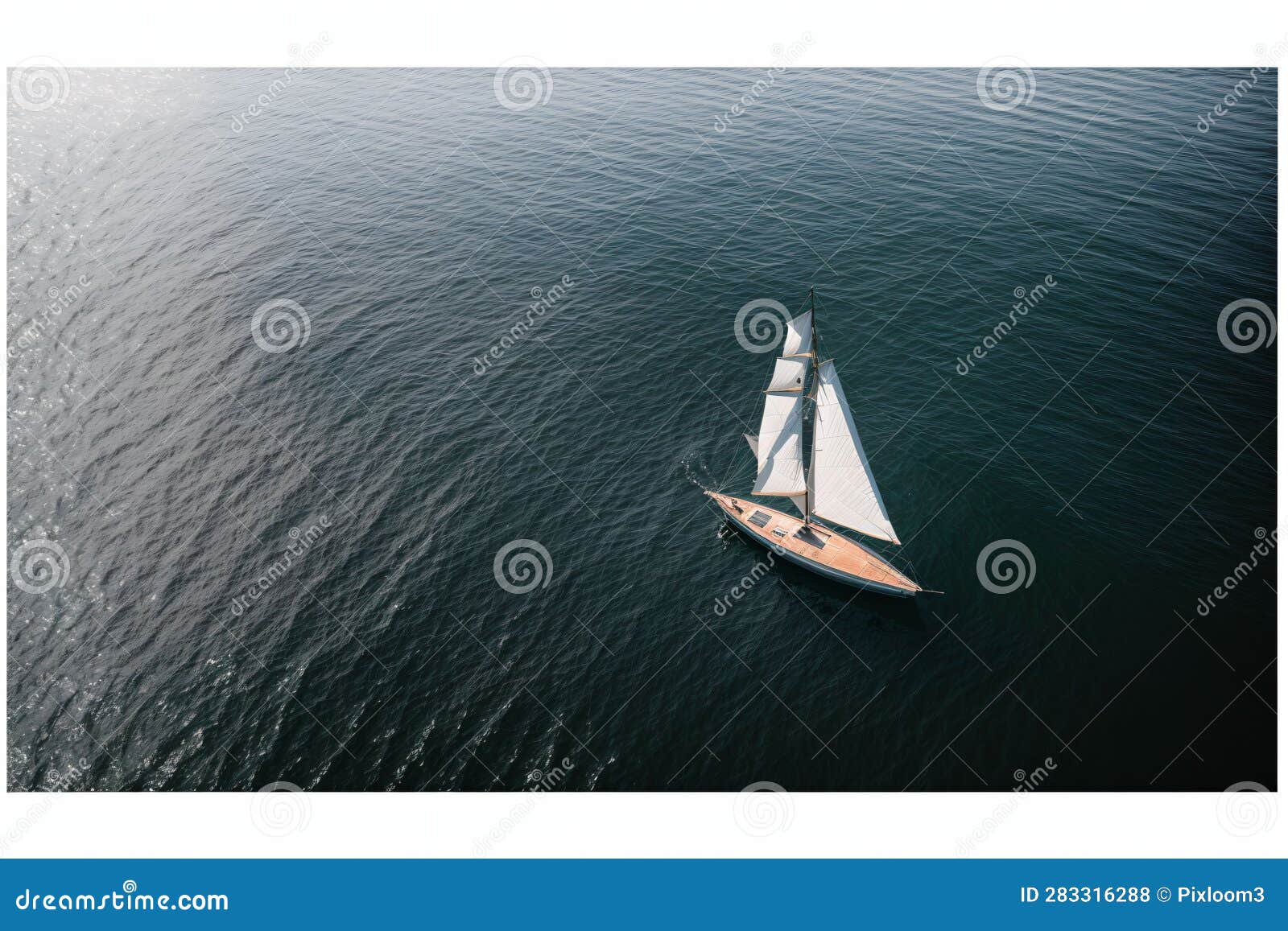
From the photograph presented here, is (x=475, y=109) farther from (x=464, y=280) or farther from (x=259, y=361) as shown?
(x=259, y=361)

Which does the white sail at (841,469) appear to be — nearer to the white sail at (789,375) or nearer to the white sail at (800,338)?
the white sail at (789,375)

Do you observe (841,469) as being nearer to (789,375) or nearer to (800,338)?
(789,375)

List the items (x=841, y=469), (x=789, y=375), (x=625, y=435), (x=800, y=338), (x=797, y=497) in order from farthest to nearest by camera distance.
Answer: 1. (x=625, y=435)
2. (x=797, y=497)
3. (x=841, y=469)
4. (x=789, y=375)
5. (x=800, y=338)

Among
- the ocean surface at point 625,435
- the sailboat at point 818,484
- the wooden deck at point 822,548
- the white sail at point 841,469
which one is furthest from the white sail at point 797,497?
the ocean surface at point 625,435

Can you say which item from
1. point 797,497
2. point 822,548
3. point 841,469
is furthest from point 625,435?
point 822,548

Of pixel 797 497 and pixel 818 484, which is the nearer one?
pixel 818 484

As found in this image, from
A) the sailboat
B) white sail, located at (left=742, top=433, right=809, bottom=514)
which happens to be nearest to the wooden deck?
the sailboat
